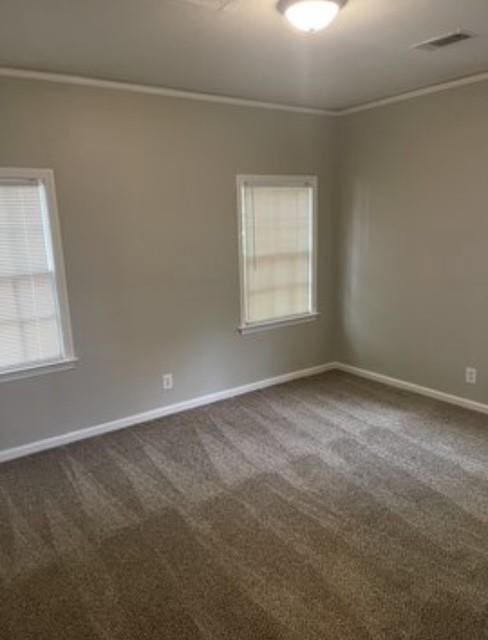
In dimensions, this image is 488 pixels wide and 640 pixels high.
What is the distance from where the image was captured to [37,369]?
322 centimetres

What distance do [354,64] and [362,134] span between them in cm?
129

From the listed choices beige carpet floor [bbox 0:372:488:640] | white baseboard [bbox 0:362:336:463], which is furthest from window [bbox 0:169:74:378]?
beige carpet floor [bbox 0:372:488:640]

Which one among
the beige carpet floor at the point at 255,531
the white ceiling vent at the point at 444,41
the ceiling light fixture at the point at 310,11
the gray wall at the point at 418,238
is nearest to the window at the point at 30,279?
the beige carpet floor at the point at 255,531

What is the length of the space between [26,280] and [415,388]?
331 cm

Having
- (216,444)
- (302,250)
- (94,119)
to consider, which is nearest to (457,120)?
(302,250)

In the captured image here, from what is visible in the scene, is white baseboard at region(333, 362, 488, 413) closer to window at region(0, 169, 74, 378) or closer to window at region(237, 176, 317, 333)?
window at region(237, 176, 317, 333)

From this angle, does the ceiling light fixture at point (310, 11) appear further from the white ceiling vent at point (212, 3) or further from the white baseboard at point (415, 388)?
the white baseboard at point (415, 388)

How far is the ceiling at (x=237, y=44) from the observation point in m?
2.12

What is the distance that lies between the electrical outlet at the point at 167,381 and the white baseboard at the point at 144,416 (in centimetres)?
17

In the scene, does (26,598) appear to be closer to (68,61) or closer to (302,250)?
(68,61)

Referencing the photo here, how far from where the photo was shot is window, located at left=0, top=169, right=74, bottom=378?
3.00 meters

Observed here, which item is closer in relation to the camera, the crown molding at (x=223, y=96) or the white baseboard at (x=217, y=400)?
the crown molding at (x=223, y=96)

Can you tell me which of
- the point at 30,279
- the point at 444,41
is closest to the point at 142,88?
the point at 30,279

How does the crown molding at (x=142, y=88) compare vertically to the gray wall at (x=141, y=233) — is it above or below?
above
